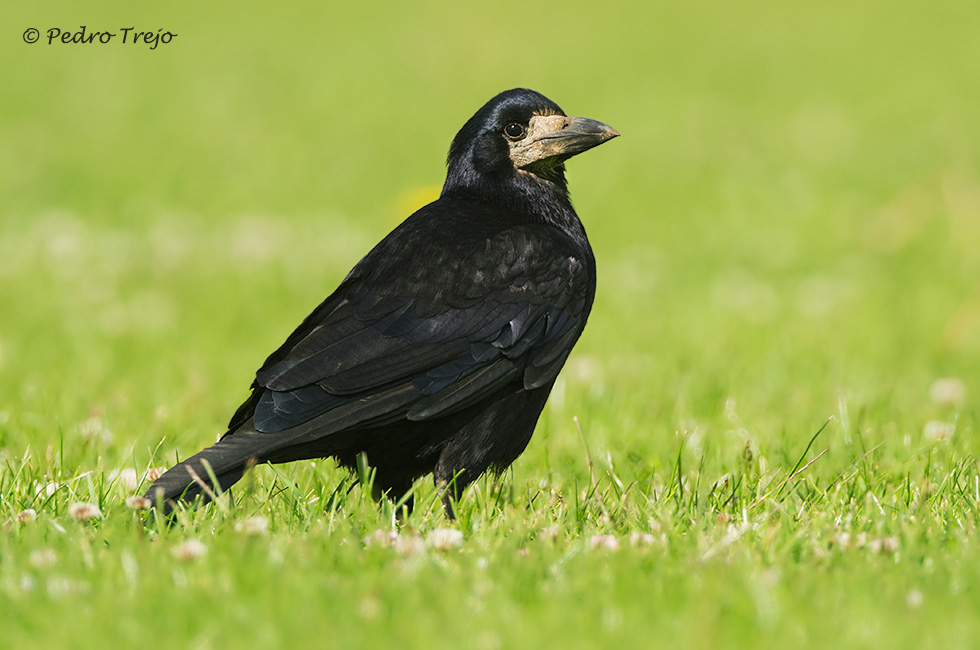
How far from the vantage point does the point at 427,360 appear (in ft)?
12.9

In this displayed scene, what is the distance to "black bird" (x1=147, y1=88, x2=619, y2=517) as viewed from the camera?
378 cm

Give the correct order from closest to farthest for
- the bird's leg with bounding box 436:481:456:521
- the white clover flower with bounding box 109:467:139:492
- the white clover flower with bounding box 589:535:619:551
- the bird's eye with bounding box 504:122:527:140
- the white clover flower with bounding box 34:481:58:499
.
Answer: the white clover flower with bounding box 589:535:619:551
the white clover flower with bounding box 34:481:58:499
the bird's leg with bounding box 436:481:456:521
the white clover flower with bounding box 109:467:139:492
the bird's eye with bounding box 504:122:527:140

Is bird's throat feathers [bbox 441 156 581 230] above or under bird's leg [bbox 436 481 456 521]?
above

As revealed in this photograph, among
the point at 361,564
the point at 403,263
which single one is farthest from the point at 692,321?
the point at 361,564

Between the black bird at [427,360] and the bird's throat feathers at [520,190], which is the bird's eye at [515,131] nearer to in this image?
the bird's throat feathers at [520,190]

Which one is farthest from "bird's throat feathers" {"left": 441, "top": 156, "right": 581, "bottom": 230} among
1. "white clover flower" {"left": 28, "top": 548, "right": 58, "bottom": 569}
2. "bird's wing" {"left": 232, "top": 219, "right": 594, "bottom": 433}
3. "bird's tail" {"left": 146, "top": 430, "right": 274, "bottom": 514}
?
"white clover flower" {"left": 28, "top": 548, "right": 58, "bottom": 569}

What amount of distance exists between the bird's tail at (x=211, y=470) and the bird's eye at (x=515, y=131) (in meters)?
1.63

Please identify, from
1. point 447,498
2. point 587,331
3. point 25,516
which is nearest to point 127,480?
point 25,516

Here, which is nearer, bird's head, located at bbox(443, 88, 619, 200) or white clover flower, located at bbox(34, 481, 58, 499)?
white clover flower, located at bbox(34, 481, 58, 499)

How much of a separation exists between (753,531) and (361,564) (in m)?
1.06

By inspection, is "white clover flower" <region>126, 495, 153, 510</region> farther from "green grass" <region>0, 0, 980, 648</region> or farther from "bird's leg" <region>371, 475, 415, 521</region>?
"bird's leg" <region>371, 475, 415, 521</region>

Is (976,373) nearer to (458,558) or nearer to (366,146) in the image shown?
(458,558)

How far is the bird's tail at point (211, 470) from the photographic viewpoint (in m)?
3.53

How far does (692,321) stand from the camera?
8.62 meters
